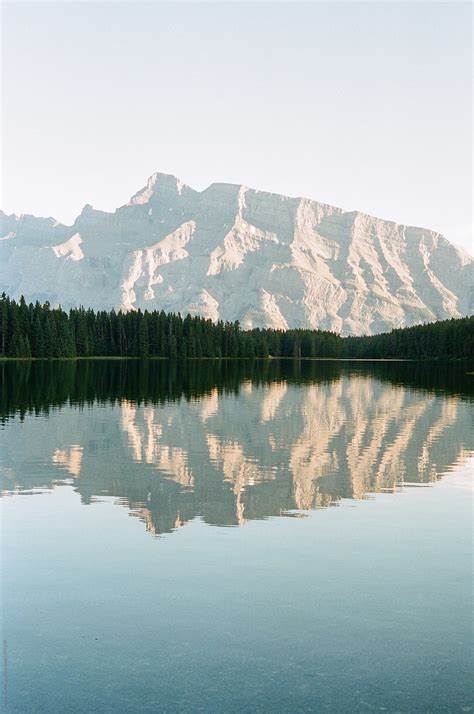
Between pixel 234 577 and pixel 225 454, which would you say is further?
pixel 225 454

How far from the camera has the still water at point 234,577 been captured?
12.0 meters

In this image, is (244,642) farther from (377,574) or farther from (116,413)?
(116,413)

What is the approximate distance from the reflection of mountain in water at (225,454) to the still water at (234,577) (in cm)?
20

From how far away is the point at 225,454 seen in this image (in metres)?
37.8

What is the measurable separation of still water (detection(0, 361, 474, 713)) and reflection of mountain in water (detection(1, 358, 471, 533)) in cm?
20

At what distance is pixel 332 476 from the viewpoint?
31.8 m

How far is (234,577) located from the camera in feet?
57.0

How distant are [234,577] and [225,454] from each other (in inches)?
803

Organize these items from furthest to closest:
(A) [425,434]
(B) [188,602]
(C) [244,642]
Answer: (A) [425,434], (B) [188,602], (C) [244,642]

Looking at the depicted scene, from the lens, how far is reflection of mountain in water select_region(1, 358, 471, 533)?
1065 inches

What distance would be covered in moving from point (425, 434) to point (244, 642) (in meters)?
36.2

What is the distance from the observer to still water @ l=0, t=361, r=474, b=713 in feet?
39.3

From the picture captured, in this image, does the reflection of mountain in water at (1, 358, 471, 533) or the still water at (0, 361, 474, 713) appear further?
the reflection of mountain in water at (1, 358, 471, 533)

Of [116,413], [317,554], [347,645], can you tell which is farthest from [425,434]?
[347,645]
